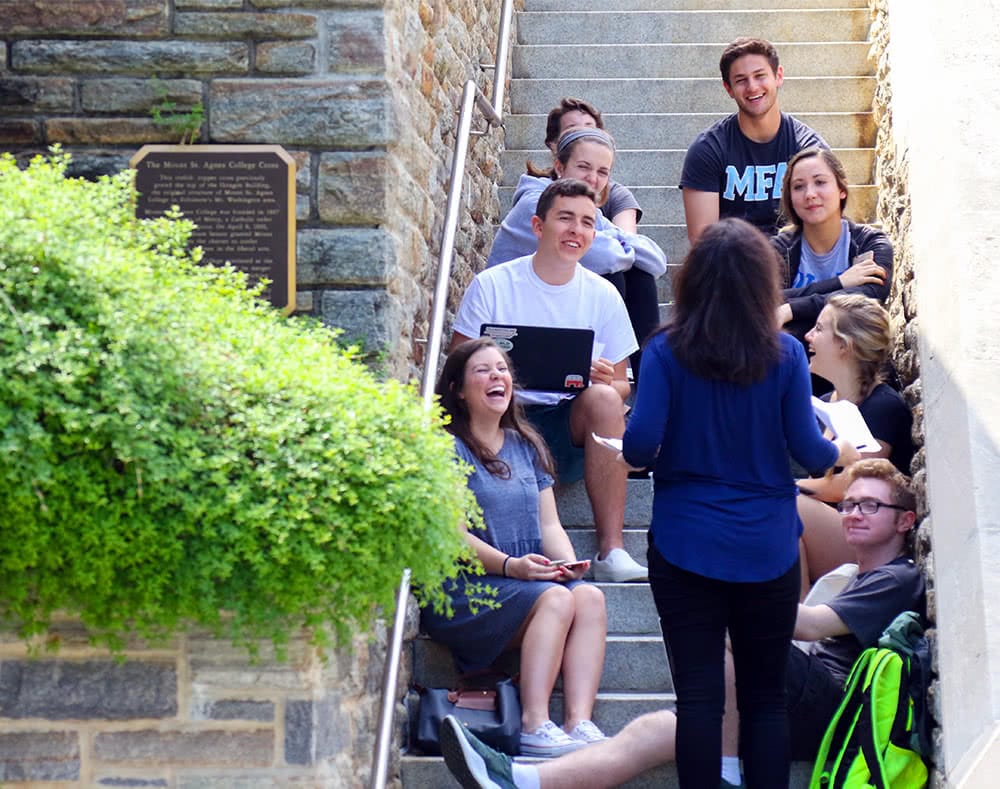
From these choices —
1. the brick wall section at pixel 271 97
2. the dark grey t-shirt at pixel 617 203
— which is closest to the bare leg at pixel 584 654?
the brick wall section at pixel 271 97

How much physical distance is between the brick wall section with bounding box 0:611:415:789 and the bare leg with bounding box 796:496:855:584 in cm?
205

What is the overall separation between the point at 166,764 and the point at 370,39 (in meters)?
2.14

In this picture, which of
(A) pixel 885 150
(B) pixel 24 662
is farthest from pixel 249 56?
(A) pixel 885 150

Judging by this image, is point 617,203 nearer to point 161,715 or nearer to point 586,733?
point 586,733

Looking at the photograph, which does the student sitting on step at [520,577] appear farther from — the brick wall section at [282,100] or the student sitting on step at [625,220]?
the student sitting on step at [625,220]

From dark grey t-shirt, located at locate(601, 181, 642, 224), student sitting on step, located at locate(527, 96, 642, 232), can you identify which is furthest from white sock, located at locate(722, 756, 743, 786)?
dark grey t-shirt, located at locate(601, 181, 642, 224)

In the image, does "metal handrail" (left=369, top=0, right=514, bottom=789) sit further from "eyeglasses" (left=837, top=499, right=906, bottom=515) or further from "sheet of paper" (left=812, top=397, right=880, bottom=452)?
"eyeglasses" (left=837, top=499, right=906, bottom=515)

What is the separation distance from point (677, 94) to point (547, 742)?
4.28 meters

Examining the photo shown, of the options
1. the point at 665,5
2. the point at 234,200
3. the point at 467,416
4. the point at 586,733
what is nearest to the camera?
the point at 586,733

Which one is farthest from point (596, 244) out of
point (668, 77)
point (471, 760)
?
point (471, 760)

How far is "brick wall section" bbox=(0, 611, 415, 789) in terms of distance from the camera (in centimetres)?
325

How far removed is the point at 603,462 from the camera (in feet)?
16.8

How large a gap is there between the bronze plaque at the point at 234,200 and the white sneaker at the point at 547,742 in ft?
4.37

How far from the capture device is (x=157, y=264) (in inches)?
133
